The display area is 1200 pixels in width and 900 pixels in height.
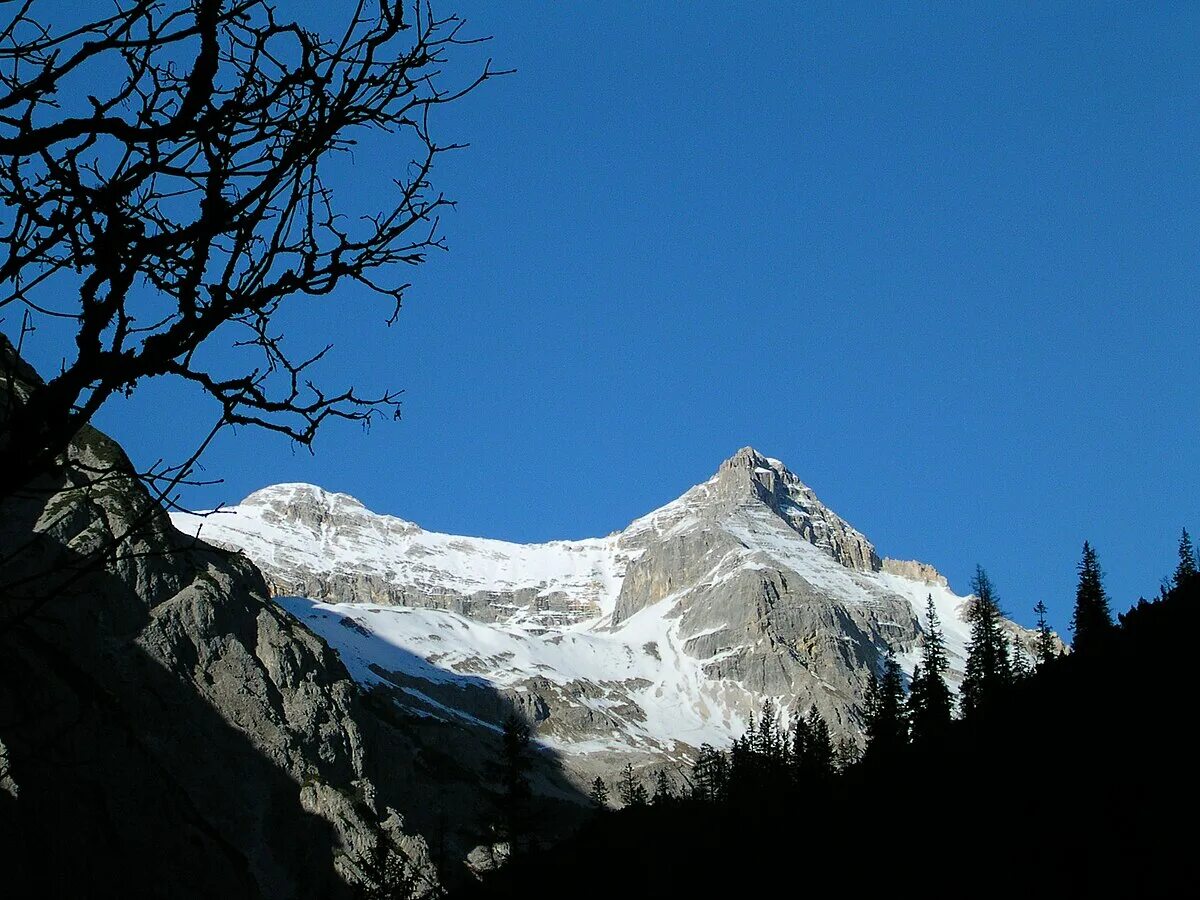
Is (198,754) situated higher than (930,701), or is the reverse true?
(930,701)

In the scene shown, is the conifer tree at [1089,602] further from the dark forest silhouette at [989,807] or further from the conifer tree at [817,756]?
the conifer tree at [817,756]

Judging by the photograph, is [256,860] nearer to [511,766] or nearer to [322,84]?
[511,766]

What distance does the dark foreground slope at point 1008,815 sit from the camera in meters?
36.5

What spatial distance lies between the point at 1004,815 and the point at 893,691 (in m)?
38.3

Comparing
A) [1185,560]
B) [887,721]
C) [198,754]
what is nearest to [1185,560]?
[1185,560]

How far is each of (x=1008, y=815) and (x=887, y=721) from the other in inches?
1247

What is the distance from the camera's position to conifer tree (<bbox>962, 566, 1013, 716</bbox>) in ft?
241

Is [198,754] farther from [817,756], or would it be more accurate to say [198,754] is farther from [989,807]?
[989,807]

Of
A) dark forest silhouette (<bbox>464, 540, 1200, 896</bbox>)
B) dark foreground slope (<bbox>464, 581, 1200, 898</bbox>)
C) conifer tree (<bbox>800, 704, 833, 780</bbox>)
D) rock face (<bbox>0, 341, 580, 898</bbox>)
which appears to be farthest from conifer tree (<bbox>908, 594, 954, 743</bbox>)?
rock face (<bbox>0, 341, 580, 898</bbox>)

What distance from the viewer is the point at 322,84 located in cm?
514

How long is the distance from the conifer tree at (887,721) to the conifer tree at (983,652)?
13.3 ft

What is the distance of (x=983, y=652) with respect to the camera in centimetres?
7988

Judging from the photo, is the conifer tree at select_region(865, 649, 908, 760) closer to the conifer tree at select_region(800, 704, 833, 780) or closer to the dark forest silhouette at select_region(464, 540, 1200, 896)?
the dark forest silhouette at select_region(464, 540, 1200, 896)

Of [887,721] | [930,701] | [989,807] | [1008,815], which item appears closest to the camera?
[1008,815]
